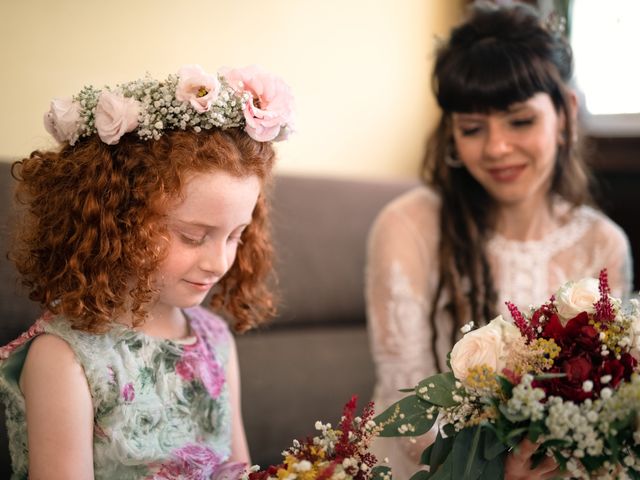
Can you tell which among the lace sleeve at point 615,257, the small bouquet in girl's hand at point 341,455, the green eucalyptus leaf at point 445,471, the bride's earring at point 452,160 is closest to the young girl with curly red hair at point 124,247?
the small bouquet in girl's hand at point 341,455

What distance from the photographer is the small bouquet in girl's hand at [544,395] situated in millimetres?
966

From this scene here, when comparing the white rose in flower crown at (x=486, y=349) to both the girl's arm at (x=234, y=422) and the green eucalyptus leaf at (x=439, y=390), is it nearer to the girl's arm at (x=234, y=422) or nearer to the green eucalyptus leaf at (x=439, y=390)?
the green eucalyptus leaf at (x=439, y=390)

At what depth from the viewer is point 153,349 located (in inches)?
53.6

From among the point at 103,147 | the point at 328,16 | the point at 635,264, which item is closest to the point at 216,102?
the point at 103,147

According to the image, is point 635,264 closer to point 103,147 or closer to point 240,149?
point 240,149

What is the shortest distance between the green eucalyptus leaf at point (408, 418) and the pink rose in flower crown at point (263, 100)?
1.70 feet

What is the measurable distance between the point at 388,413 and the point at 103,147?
65cm

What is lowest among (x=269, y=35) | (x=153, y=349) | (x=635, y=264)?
(x=635, y=264)

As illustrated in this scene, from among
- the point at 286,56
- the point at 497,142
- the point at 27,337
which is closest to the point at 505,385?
the point at 27,337

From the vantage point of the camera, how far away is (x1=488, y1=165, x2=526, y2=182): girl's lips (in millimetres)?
1973

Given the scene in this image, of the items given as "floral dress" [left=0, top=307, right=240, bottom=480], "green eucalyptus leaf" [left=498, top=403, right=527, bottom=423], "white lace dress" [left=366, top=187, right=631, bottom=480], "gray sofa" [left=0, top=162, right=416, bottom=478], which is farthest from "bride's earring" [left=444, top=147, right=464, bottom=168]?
"green eucalyptus leaf" [left=498, top=403, right=527, bottom=423]

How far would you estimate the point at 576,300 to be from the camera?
1126 millimetres

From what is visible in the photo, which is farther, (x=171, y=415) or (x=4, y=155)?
(x=4, y=155)

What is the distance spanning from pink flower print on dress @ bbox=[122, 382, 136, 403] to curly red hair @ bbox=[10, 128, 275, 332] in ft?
0.36
